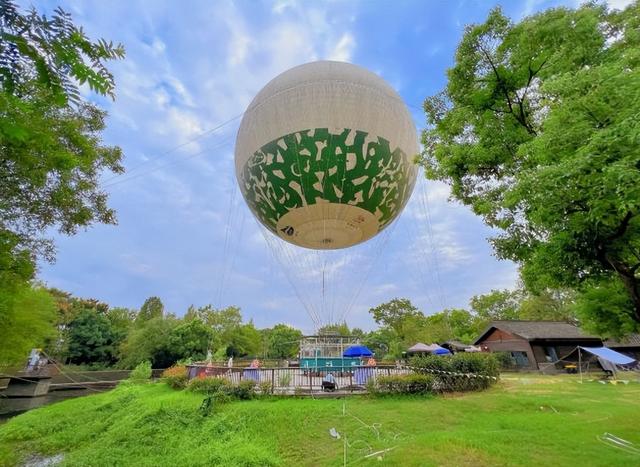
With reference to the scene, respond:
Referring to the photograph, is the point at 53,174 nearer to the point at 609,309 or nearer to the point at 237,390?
the point at 237,390

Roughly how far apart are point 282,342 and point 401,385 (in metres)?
48.0

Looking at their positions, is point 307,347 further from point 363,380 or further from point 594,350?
point 594,350

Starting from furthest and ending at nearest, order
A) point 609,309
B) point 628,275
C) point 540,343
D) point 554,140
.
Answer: point 540,343, point 609,309, point 628,275, point 554,140

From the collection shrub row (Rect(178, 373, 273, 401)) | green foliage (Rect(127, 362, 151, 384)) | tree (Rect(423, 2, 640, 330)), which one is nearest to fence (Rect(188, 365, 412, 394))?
shrub row (Rect(178, 373, 273, 401))

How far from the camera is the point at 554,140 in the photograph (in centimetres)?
448

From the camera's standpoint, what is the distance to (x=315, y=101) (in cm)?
945

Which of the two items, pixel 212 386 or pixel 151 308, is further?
pixel 151 308

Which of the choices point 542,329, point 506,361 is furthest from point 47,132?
point 542,329

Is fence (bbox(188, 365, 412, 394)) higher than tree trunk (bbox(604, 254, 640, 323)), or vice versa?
tree trunk (bbox(604, 254, 640, 323))

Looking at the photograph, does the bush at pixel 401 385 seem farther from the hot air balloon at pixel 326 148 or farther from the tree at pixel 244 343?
the tree at pixel 244 343

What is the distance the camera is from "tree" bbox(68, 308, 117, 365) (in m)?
41.0

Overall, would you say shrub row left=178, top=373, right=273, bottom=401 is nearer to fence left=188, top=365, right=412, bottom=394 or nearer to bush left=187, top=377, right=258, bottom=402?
bush left=187, top=377, right=258, bottom=402

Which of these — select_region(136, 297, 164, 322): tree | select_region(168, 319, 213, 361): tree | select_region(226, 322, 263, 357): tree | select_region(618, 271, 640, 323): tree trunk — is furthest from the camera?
select_region(136, 297, 164, 322): tree

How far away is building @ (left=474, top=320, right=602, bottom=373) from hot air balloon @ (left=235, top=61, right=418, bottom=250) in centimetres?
2222
